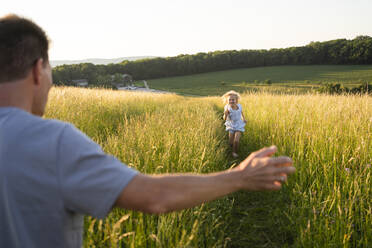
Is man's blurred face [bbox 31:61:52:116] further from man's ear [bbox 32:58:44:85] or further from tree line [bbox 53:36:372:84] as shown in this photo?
tree line [bbox 53:36:372:84]

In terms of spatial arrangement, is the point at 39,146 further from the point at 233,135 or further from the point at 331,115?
the point at 233,135

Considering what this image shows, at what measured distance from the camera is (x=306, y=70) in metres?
60.6

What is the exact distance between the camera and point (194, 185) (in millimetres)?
972

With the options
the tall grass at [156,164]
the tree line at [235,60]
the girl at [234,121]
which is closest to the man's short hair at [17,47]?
the tall grass at [156,164]

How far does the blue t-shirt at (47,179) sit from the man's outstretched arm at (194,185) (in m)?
0.06

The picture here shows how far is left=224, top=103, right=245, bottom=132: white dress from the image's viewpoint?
6238 millimetres

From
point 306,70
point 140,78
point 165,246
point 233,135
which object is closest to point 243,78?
point 306,70

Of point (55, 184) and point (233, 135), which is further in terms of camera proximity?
point (233, 135)

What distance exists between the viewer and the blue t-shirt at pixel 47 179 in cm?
82

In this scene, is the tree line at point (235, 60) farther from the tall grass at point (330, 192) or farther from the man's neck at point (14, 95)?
the man's neck at point (14, 95)

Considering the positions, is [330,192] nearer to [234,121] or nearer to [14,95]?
[14,95]

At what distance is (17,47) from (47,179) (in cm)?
55

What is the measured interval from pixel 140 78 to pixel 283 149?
7582 centimetres

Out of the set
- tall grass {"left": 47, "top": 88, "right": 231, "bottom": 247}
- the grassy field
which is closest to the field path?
the grassy field
